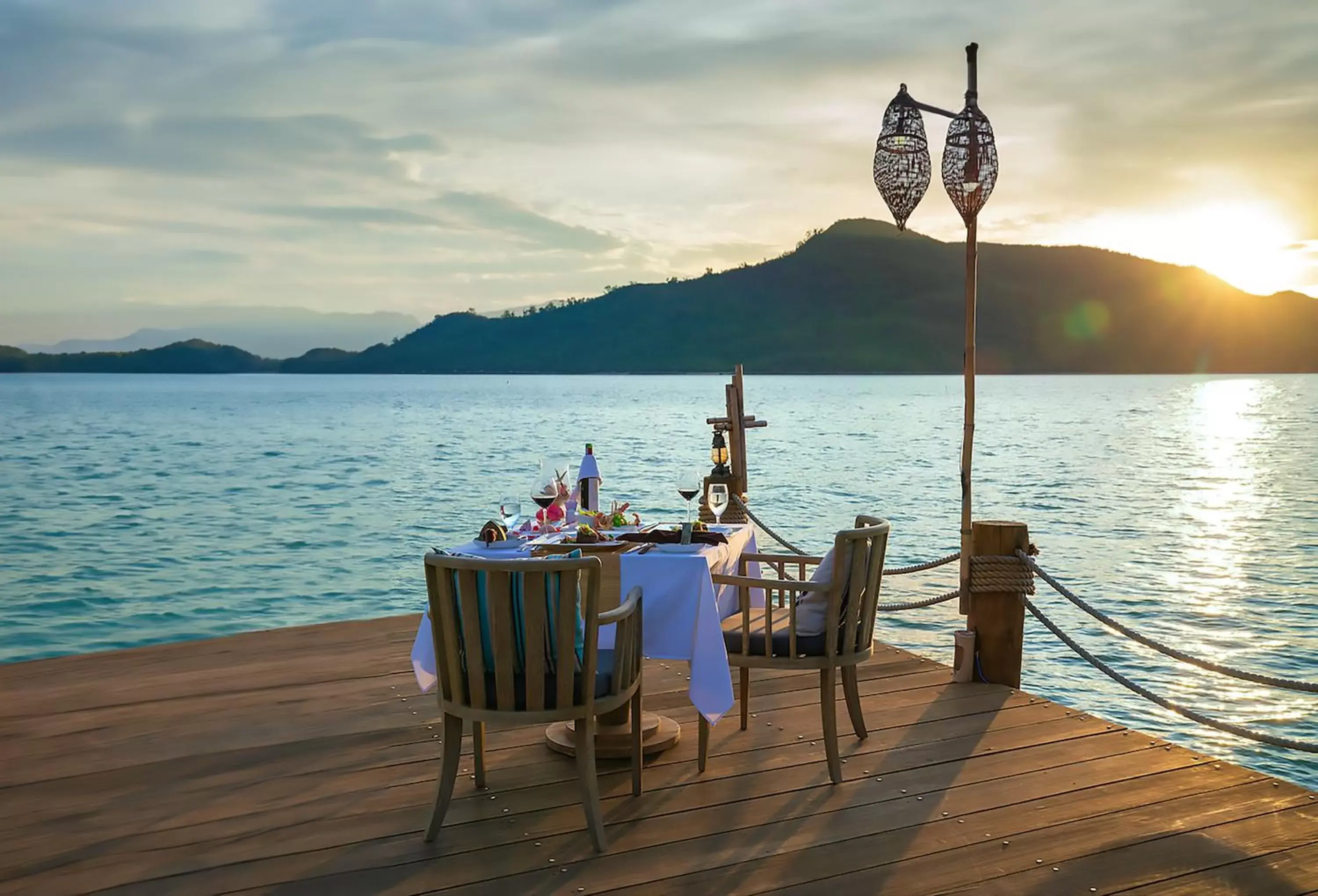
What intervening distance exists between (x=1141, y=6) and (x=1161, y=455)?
98.2 ft

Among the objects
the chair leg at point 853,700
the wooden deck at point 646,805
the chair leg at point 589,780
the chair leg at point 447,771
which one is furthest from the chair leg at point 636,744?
the chair leg at point 853,700

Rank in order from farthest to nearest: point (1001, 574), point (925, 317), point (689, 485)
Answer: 1. point (925, 317)
2. point (1001, 574)
3. point (689, 485)

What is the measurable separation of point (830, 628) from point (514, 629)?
1180 millimetres

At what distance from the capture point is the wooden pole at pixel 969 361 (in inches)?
185

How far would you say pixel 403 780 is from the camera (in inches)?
141

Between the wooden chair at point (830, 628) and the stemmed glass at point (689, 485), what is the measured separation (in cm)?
75

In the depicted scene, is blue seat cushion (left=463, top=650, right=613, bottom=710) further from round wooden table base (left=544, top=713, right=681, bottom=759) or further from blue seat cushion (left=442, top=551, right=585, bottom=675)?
round wooden table base (left=544, top=713, right=681, bottom=759)

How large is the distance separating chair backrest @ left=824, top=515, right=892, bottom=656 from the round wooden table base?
78 cm

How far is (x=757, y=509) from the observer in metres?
23.4

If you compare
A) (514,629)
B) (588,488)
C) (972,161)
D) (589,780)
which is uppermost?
(972,161)

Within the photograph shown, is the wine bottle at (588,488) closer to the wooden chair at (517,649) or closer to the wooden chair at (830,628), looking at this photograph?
the wooden chair at (830,628)

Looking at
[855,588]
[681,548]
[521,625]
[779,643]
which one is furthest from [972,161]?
[521,625]

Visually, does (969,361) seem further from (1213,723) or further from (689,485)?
(1213,723)

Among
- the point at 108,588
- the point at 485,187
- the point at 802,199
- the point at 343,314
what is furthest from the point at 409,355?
the point at 108,588
